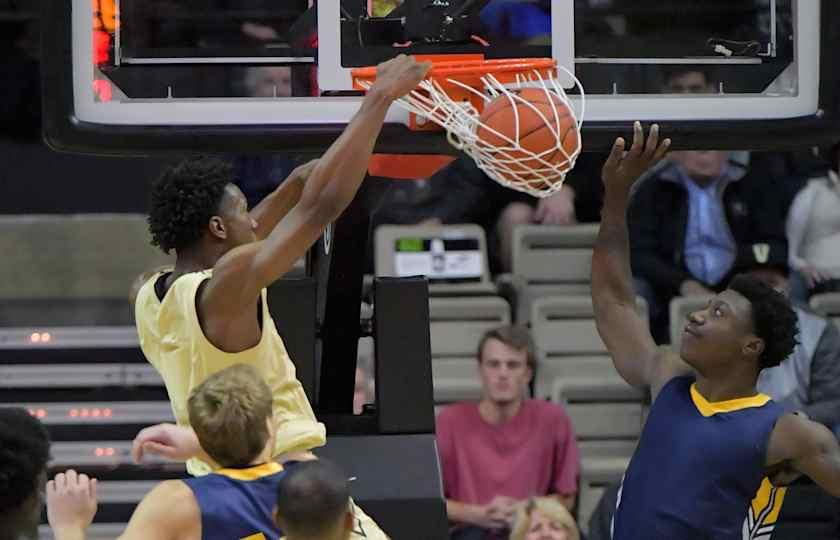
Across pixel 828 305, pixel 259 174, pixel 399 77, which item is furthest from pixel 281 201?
pixel 828 305

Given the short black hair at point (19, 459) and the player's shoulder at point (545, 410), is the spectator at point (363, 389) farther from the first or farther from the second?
the short black hair at point (19, 459)

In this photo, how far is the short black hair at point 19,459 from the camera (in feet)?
10.9

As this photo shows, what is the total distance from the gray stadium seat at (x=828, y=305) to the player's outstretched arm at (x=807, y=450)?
3009mm

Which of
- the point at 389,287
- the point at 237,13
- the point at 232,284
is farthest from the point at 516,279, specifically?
the point at 232,284

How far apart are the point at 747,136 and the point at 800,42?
33 centimetres

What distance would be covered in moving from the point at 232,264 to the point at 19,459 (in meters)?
A: 1.09

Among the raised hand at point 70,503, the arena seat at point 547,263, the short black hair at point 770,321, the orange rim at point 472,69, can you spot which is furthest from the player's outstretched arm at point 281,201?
the arena seat at point 547,263

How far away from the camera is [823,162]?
8.29 meters

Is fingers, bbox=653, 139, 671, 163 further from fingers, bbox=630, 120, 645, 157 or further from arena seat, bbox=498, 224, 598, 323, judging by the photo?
arena seat, bbox=498, 224, 598, 323

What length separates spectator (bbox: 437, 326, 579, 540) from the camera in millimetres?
6930

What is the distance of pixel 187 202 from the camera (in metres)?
A: 4.64

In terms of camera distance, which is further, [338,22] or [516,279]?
[516,279]

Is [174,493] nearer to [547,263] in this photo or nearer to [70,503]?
[70,503]

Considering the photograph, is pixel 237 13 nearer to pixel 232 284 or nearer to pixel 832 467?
pixel 232 284
